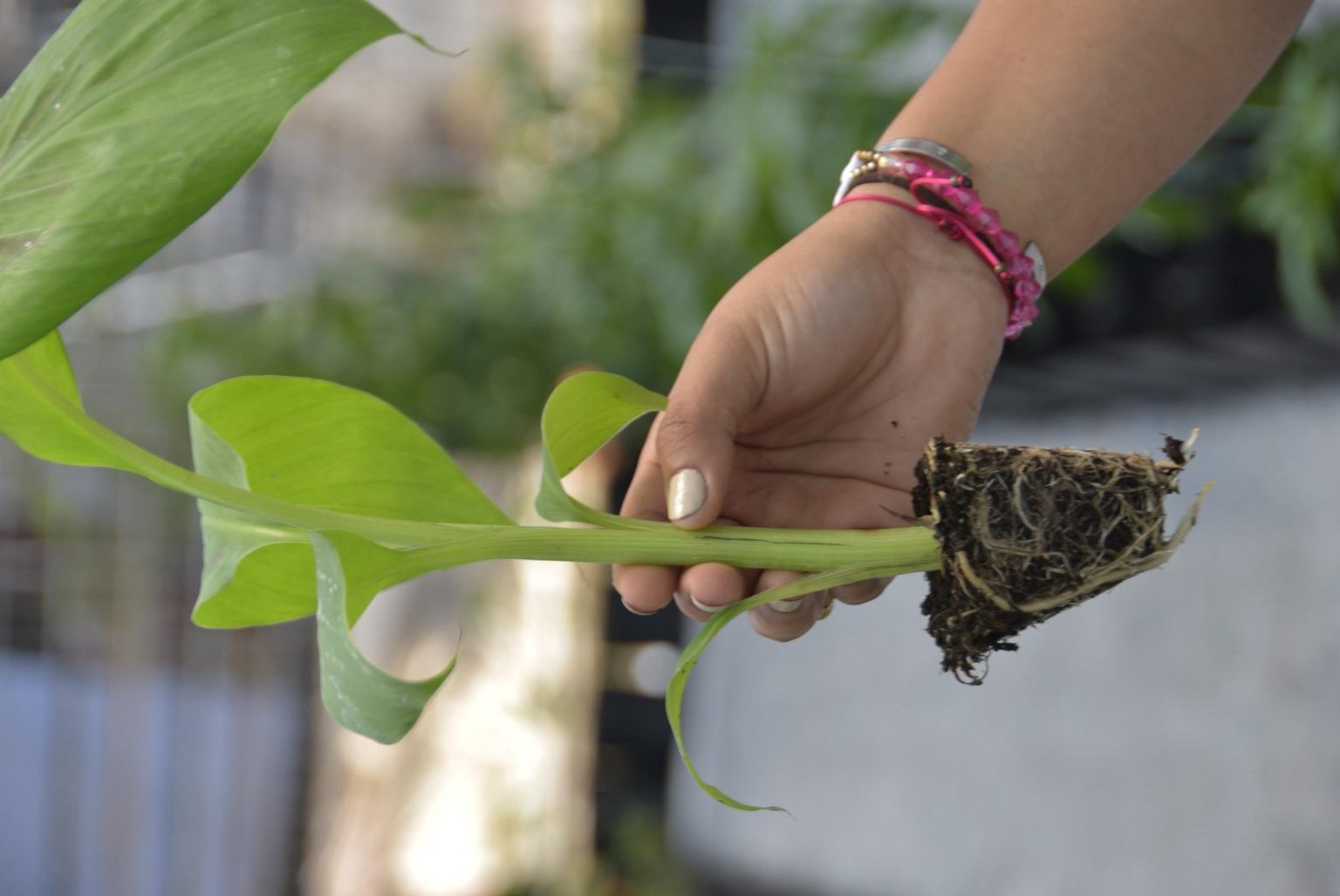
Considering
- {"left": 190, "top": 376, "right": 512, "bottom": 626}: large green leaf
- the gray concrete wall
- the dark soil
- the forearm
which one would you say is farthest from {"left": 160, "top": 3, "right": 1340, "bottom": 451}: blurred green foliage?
{"left": 190, "top": 376, "right": 512, "bottom": 626}: large green leaf

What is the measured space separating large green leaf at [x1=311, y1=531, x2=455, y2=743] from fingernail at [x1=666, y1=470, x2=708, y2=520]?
0.37 ft

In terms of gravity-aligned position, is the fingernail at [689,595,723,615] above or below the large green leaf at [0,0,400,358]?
below

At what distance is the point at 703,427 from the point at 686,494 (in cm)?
3

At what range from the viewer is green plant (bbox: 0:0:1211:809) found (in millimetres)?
374

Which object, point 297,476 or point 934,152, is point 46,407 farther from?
point 934,152

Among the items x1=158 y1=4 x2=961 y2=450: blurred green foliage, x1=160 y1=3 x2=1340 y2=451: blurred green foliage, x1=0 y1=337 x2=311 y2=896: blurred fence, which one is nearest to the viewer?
x1=160 y1=3 x2=1340 y2=451: blurred green foliage

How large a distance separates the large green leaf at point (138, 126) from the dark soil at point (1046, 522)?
9.5 inches

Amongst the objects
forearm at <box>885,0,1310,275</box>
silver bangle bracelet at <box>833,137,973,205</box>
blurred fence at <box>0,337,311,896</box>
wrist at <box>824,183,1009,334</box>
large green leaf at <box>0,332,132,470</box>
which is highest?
forearm at <box>885,0,1310,275</box>

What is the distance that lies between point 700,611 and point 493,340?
4.93ft

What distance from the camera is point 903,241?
532 millimetres

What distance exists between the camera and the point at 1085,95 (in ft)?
1.73

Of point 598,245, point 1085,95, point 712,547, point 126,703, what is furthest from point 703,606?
point 126,703

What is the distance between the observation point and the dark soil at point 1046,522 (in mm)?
415

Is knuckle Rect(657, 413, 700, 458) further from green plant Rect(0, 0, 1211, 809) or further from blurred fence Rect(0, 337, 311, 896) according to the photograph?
blurred fence Rect(0, 337, 311, 896)
